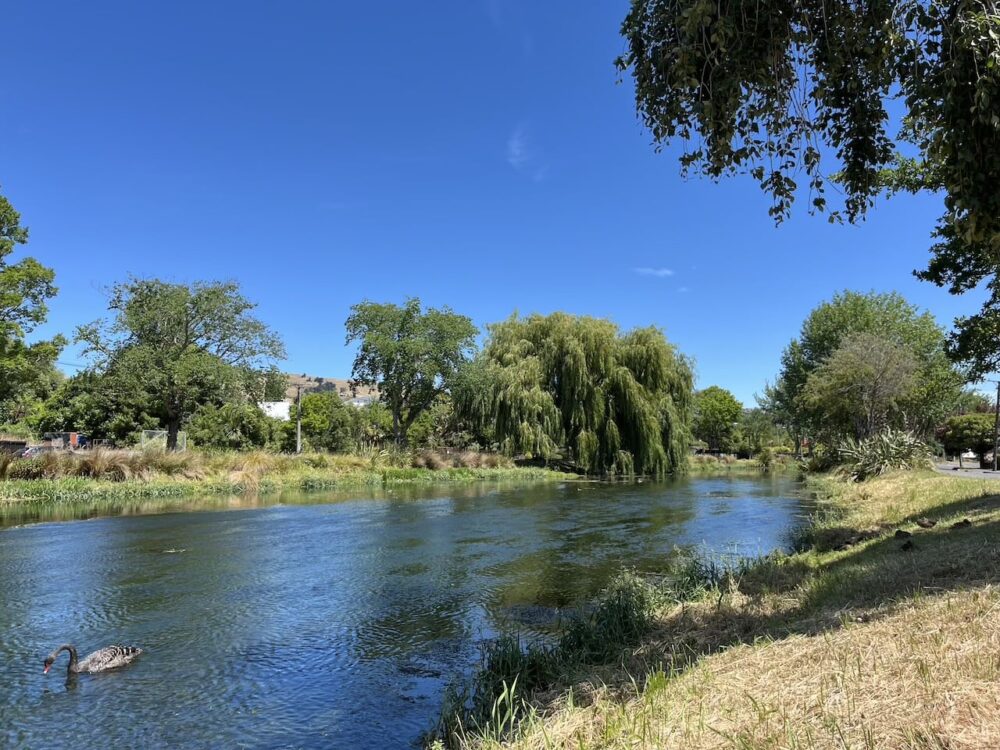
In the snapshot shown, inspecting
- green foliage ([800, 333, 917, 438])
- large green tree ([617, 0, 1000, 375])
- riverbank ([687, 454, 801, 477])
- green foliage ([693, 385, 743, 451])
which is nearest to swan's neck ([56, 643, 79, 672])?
large green tree ([617, 0, 1000, 375])

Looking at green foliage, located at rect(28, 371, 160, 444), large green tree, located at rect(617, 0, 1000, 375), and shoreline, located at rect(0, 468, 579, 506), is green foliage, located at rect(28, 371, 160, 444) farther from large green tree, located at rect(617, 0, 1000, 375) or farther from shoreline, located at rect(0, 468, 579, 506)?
large green tree, located at rect(617, 0, 1000, 375)

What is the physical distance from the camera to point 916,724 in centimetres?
298

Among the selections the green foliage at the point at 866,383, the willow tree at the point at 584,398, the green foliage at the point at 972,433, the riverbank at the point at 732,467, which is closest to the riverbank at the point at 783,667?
the green foliage at the point at 866,383

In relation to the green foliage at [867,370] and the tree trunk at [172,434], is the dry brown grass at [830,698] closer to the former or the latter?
the green foliage at [867,370]

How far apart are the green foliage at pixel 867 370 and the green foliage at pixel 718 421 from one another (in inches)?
863

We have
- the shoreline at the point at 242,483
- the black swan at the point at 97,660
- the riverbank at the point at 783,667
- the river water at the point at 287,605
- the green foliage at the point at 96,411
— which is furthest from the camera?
the green foliage at the point at 96,411

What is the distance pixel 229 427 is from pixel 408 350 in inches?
445

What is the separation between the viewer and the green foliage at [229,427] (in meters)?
32.9

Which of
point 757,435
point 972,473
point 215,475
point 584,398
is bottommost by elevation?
point 972,473

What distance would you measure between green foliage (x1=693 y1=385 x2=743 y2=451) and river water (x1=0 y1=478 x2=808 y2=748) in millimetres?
61842

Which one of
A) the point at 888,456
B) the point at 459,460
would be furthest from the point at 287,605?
the point at 459,460

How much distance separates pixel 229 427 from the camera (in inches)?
1443

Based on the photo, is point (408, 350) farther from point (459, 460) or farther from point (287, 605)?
point (287, 605)

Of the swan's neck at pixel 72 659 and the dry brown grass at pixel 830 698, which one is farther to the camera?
the swan's neck at pixel 72 659
